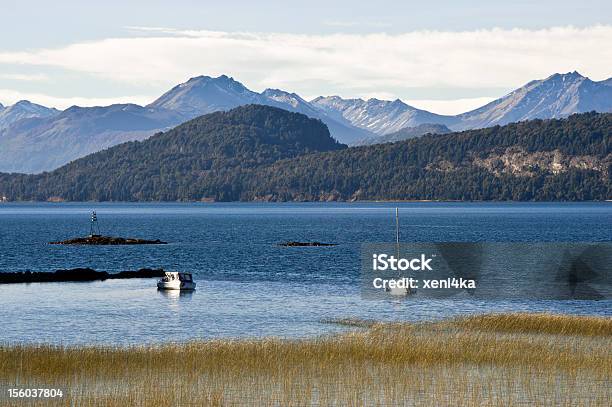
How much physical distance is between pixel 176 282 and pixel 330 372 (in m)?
50.8

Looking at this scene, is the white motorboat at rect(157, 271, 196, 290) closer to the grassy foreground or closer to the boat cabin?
the boat cabin

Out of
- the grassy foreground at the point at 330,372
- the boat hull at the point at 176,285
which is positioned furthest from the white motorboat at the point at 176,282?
the grassy foreground at the point at 330,372

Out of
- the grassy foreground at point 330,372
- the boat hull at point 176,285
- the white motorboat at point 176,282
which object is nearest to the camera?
the grassy foreground at point 330,372

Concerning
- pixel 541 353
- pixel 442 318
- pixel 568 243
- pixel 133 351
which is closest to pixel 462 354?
pixel 541 353

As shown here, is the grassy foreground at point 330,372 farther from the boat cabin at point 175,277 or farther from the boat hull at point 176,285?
the boat cabin at point 175,277

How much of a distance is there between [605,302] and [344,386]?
4979cm

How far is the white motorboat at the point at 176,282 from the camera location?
89500 millimetres

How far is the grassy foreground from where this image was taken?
115 feet

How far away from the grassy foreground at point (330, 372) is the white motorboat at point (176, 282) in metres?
41.4

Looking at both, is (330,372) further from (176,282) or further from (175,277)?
(175,277)

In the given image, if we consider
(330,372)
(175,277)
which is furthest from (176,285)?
(330,372)

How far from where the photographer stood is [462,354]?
147 ft

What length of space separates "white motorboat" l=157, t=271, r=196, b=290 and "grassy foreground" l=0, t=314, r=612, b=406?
4142 cm

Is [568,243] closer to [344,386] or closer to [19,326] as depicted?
[19,326]
